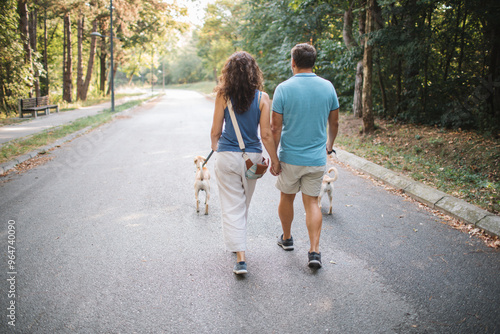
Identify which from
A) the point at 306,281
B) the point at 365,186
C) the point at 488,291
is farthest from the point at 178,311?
the point at 365,186

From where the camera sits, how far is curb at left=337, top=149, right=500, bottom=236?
14.2ft

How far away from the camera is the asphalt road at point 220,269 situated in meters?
2.66

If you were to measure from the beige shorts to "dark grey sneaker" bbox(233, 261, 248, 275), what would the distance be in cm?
87

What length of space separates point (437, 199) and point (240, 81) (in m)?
3.93

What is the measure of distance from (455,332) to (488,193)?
3.62 m

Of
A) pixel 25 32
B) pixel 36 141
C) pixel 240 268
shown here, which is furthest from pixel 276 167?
pixel 25 32

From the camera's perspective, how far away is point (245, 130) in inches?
124

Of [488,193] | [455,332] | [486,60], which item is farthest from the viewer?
[486,60]

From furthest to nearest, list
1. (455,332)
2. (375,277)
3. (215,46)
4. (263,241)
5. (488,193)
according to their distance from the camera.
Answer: (215,46) → (488,193) → (263,241) → (375,277) → (455,332)

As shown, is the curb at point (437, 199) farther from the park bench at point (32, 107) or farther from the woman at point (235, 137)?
the park bench at point (32, 107)

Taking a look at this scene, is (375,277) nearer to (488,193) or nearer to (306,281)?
(306,281)

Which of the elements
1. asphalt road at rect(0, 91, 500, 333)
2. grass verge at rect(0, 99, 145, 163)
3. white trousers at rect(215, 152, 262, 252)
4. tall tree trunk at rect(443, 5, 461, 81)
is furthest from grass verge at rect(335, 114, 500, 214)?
grass verge at rect(0, 99, 145, 163)

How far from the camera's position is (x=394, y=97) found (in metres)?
11.6

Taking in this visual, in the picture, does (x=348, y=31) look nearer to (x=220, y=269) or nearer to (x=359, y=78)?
(x=359, y=78)
